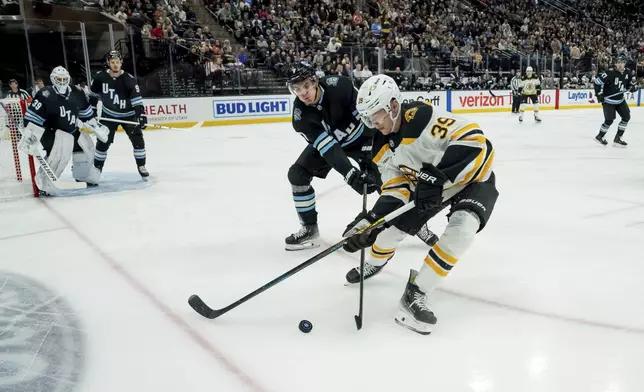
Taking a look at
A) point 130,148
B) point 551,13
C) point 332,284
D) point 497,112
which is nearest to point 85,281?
point 332,284

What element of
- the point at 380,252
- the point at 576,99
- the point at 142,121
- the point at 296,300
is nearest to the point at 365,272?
the point at 380,252

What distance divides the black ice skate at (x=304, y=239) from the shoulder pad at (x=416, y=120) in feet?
4.25

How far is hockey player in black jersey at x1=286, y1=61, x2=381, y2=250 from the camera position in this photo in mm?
2742

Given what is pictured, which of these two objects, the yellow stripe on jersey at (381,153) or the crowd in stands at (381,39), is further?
the crowd in stands at (381,39)

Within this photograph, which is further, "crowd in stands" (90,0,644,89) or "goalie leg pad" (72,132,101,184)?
"crowd in stands" (90,0,644,89)

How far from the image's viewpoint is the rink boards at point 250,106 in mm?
10781

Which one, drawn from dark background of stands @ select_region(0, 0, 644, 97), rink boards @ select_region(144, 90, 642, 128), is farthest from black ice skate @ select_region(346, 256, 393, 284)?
dark background of stands @ select_region(0, 0, 644, 97)

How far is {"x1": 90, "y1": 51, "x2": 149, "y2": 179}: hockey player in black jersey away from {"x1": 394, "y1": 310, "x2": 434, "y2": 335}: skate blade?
3.86 meters

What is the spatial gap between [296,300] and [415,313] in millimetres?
580

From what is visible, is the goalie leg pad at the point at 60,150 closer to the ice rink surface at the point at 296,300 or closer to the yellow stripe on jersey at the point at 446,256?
the ice rink surface at the point at 296,300

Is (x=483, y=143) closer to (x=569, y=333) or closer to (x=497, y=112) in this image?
(x=569, y=333)

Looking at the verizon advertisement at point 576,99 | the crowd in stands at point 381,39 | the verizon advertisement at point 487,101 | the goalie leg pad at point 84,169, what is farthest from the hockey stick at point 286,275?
the verizon advertisement at point 576,99

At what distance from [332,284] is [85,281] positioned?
1262mm

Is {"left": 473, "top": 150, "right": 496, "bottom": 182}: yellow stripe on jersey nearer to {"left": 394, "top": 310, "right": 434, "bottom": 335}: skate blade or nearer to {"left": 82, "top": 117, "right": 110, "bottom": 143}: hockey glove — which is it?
{"left": 394, "top": 310, "right": 434, "bottom": 335}: skate blade
